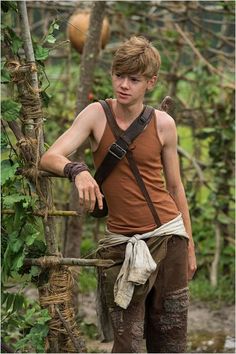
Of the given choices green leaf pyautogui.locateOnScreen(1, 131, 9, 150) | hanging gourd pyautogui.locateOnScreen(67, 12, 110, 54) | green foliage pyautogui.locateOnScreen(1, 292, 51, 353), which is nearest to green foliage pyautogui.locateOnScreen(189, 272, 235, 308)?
hanging gourd pyautogui.locateOnScreen(67, 12, 110, 54)

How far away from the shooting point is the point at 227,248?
7863mm

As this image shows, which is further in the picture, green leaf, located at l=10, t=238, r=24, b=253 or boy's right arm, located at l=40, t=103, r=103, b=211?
green leaf, located at l=10, t=238, r=24, b=253

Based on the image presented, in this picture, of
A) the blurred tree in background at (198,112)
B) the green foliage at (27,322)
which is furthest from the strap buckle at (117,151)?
the blurred tree in background at (198,112)

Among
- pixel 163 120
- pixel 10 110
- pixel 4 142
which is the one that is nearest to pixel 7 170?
pixel 4 142

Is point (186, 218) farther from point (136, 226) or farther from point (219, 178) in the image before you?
point (219, 178)

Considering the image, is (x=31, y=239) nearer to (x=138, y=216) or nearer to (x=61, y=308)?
(x=61, y=308)

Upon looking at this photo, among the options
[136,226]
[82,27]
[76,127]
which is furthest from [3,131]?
[82,27]

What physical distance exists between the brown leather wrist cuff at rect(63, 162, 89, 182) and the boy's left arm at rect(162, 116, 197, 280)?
489 mm

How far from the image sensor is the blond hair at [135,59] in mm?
3775

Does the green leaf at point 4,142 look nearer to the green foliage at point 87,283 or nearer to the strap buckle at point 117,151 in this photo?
the strap buckle at point 117,151

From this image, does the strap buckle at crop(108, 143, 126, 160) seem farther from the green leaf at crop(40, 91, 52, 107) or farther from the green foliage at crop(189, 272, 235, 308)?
the green foliage at crop(189, 272, 235, 308)

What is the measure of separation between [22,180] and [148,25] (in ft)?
14.4

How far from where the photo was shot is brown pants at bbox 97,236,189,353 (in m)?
3.93

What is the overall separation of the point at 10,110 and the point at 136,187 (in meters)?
0.74
